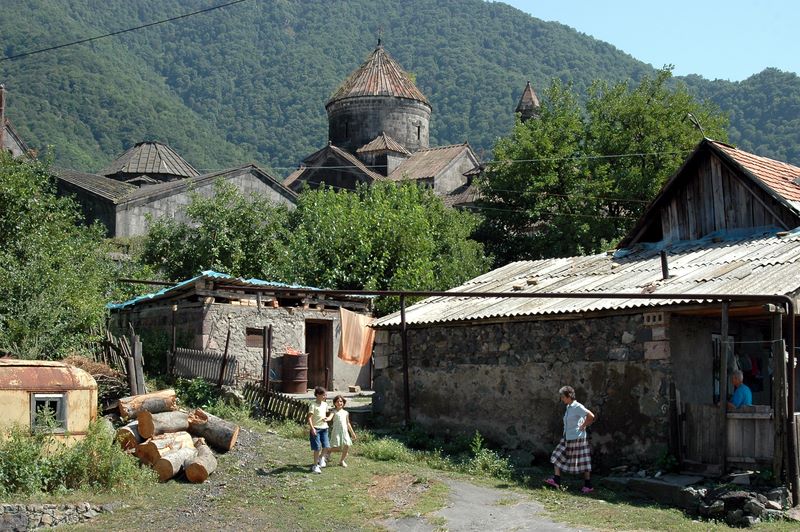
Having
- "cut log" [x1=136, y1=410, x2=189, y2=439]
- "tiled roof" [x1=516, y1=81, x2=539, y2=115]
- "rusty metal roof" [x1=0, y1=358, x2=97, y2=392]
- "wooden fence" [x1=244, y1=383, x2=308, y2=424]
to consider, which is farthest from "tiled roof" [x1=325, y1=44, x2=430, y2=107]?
"rusty metal roof" [x1=0, y1=358, x2=97, y2=392]

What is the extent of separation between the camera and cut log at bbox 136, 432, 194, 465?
44.6 ft

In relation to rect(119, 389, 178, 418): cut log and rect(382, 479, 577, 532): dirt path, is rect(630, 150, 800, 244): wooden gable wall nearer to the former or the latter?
rect(382, 479, 577, 532): dirt path

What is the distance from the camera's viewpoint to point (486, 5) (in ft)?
479

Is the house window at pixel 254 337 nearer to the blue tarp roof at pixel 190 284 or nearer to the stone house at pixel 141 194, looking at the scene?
the blue tarp roof at pixel 190 284

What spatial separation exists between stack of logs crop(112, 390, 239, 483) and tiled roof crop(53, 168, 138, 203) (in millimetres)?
22016

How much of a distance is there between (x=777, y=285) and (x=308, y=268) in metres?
15.7

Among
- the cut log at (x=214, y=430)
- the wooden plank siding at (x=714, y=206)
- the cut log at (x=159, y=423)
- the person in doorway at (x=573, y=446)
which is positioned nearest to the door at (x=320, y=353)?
the cut log at (x=214, y=430)

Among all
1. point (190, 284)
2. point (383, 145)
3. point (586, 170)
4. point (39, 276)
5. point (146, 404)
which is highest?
point (383, 145)

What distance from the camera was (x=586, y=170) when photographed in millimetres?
33406

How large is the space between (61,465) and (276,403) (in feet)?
17.0

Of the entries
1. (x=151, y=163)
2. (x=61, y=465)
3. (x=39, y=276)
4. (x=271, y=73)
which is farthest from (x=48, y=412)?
(x=271, y=73)

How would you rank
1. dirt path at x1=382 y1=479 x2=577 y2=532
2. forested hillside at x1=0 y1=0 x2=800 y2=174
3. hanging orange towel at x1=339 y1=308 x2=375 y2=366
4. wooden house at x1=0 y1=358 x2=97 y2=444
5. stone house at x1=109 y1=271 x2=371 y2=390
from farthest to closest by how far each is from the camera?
forested hillside at x1=0 y1=0 x2=800 y2=174, hanging orange towel at x1=339 y1=308 x2=375 y2=366, stone house at x1=109 y1=271 x2=371 y2=390, wooden house at x1=0 y1=358 x2=97 y2=444, dirt path at x1=382 y1=479 x2=577 y2=532

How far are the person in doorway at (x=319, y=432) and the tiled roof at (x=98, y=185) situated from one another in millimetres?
24080

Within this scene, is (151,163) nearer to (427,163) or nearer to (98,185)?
(98,185)
